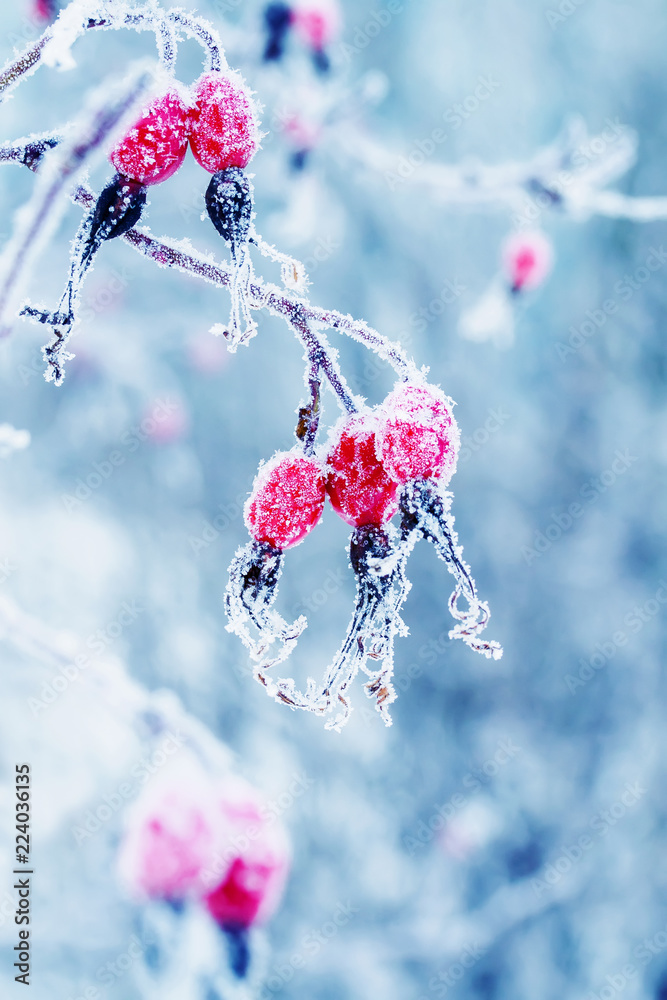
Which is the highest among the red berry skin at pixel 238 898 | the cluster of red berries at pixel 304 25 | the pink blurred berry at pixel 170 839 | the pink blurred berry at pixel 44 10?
the cluster of red berries at pixel 304 25

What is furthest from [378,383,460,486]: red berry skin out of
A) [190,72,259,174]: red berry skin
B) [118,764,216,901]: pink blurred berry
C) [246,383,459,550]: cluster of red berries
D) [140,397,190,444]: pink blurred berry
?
[140,397,190,444]: pink blurred berry

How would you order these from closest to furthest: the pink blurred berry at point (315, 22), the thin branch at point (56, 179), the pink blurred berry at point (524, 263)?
1. the thin branch at point (56, 179)
2. the pink blurred berry at point (315, 22)
3. the pink blurred berry at point (524, 263)

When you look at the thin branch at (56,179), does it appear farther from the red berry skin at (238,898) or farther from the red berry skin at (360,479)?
the red berry skin at (238,898)

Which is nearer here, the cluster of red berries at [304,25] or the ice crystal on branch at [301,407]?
the ice crystal on branch at [301,407]

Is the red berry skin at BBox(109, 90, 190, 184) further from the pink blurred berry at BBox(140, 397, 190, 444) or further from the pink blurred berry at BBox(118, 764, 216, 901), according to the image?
the pink blurred berry at BBox(140, 397, 190, 444)

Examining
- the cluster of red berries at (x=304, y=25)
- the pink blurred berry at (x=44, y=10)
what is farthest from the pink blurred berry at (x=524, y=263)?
the pink blurred berry at (x=44, y=10)
